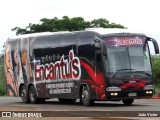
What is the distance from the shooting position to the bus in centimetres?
2470

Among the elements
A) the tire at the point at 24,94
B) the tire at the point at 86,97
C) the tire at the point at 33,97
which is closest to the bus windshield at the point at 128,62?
the tire at the point at 86,97

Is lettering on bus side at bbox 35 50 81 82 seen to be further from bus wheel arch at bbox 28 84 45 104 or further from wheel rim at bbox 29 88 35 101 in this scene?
wheel rim at bbox 29 88 35 101

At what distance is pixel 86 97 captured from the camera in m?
25.8

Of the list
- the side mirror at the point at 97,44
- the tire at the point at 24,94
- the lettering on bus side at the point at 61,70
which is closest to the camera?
the side mirror at the point at 97,44

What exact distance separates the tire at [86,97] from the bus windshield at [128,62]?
59.4 inches

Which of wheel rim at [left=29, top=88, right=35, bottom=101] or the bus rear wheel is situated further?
the bus rear wheel

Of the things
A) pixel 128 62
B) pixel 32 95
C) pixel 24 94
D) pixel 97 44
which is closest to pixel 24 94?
pixel 24 94

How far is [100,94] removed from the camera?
25.0 metres

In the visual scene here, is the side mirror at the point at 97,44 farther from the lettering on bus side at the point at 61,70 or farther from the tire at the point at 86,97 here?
the tire at the point at 86,97

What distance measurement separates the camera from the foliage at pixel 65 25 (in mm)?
65438

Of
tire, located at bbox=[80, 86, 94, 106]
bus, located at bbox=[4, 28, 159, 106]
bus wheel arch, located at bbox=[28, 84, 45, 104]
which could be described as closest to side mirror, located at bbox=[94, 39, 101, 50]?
bus, located at bbox=[4, 28, 159, 106]

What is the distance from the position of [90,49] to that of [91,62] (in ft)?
1.77

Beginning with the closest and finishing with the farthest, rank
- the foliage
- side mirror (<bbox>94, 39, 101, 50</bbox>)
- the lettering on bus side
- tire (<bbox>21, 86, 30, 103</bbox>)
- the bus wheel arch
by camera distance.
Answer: side mirror (<bbox>94, 39, 101, 50</bbox>), the lettering on bus side, the bus wheel arch, tire (<bbox>21, 86, 30, 103</bbox>), the foliage

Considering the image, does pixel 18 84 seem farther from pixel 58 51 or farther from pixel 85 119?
pixel 85 119
